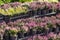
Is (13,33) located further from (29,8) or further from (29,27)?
(29,8)

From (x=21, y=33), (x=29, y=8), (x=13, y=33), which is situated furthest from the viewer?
(x=29, y=8)

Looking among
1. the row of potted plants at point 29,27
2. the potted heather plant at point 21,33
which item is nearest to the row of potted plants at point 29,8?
the row of potted plants at point 29,27

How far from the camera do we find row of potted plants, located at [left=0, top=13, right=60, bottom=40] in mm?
6504

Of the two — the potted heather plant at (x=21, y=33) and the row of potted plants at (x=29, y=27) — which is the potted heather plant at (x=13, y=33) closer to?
the row of potted plants at (x=29, y=27)

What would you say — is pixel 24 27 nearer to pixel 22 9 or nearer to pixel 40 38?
pixel 40 38

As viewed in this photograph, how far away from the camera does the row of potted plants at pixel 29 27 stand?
6.50 m

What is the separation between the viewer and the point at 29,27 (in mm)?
6883

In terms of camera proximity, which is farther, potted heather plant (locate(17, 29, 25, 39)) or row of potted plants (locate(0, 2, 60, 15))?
row of potted plants (locate(0, 2, 60, 15))

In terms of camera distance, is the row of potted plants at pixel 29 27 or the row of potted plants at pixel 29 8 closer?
the row of potted plants at pixel 29 27

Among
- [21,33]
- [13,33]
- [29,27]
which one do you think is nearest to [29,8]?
[29,27]

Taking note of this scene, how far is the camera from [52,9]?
9.51 metres

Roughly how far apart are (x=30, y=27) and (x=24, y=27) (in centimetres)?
22

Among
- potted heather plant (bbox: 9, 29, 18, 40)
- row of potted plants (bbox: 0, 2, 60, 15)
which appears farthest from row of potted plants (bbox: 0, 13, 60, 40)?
row of potted plants (bbox: 0, 2, 60, 15)

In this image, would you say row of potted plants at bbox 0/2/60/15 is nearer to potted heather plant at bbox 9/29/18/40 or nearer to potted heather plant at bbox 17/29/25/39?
potted heather plant at bbox 17/29/25/39
